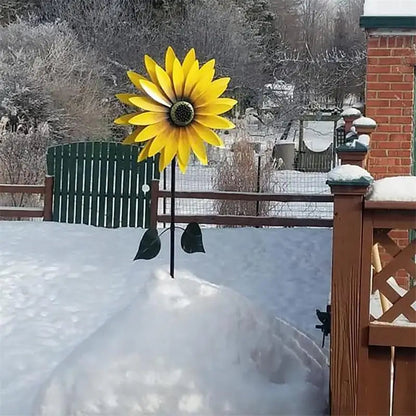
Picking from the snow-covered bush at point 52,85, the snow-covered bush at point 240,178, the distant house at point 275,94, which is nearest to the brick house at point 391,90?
the snow-covered bush at point 240,178

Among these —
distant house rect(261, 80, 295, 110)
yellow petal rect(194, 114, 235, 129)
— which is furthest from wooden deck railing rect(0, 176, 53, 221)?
distant house rect(261, 80, 295, 110)

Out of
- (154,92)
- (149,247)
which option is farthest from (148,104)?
(149,247)

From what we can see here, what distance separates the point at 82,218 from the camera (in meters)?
9.25

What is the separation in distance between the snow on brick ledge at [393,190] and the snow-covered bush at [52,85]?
13.0m

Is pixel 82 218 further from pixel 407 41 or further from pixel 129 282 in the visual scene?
pixel 407 41

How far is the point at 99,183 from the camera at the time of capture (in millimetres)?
9281

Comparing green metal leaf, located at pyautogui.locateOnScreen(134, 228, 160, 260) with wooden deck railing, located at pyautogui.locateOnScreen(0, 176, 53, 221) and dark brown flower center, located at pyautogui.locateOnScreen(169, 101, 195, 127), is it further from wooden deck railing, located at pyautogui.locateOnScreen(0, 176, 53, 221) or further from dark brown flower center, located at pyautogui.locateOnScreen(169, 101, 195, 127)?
wooden deck railing, located at pyautogui.locateOnScreen(0, 176, 53, 221)

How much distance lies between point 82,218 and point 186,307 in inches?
257

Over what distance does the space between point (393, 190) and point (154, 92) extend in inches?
47.6

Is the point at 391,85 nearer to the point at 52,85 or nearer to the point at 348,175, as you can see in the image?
the point at 348,175

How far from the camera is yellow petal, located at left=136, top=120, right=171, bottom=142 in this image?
312cm

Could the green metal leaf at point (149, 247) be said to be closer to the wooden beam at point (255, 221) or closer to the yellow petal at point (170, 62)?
the yellow petal at point (170, 62)

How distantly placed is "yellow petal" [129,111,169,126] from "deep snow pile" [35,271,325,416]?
750 millimetres

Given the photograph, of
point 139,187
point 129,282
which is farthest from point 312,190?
point 129,282
